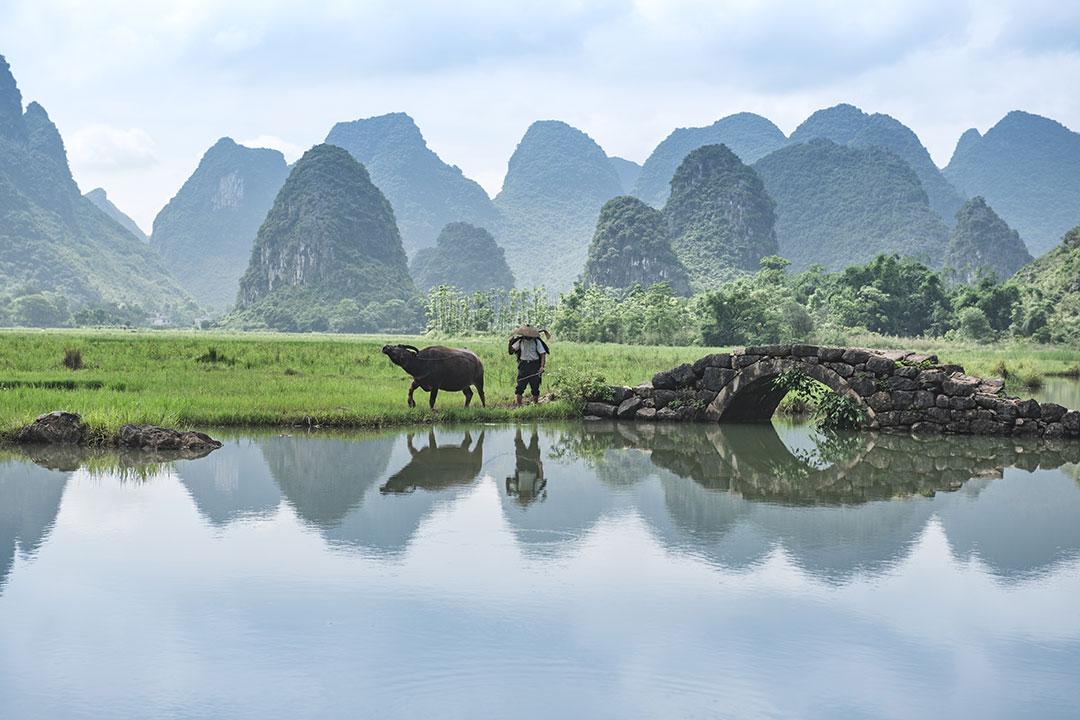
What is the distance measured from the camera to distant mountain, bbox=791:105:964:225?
5418 inches

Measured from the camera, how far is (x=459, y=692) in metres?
3.23

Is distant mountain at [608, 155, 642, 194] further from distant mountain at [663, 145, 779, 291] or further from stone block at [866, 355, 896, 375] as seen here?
stone block at [866, 355, 896, 375]

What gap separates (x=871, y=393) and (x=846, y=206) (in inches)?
4356

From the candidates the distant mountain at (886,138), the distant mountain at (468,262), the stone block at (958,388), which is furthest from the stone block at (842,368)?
the distant mountain at (886,138)

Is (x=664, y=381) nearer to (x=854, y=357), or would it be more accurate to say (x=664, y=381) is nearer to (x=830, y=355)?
(x=830, y=355)

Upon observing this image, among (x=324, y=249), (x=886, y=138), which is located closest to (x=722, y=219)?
(x=324, y=249)

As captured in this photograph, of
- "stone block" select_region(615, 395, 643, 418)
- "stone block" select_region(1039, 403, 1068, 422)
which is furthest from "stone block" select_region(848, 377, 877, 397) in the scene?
"stone block" select_region(615, 395, 643, 418)

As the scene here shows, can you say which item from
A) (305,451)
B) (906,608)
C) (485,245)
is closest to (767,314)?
(305,451)

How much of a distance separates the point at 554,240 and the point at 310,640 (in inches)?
6046

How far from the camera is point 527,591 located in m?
4.34

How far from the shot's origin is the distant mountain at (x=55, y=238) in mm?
106500

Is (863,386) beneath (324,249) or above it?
beneath

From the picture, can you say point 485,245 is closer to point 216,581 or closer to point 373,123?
point 373,123

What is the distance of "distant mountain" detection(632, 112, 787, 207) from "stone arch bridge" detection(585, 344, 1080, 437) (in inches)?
5973
